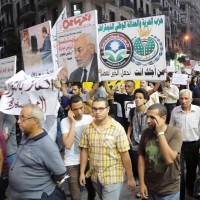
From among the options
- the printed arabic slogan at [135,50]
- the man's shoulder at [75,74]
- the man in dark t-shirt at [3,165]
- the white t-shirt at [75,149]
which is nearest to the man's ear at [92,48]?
the man's shoulder at [75,74]

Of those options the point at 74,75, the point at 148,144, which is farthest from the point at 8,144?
the point at 148,144

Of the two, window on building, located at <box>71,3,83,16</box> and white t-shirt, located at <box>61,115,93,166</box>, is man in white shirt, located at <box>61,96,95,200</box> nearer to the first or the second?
white t-shirt, located at <box>61,115,93,166</box>

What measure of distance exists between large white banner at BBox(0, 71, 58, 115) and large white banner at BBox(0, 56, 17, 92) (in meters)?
1.13

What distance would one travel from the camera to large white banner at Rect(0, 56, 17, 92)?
5410 mm

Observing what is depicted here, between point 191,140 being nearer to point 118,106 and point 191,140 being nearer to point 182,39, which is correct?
point 118,106

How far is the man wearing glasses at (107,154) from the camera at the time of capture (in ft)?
10.2

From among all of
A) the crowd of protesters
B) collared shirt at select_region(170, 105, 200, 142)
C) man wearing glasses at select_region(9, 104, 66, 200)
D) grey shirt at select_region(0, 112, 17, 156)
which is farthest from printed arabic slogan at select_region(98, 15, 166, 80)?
man wearing glasses at select_region(9, 104, 66, 200)

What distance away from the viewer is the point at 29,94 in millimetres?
3904

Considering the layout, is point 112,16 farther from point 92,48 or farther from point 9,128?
point 9,128

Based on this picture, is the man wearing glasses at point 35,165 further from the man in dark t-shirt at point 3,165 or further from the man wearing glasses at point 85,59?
the man wearing glasses at point 85,59

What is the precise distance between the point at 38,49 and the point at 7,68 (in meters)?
1.04

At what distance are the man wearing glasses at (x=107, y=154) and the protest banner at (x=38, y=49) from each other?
1.73 m

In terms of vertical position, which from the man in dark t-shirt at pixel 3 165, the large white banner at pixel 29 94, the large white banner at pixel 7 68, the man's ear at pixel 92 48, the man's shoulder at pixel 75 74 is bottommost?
the man in dark t-shirt at pixel 3 165

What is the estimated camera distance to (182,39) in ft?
210
